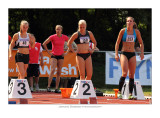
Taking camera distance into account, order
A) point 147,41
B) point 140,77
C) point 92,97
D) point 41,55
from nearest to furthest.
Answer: point 92,97
point 41,55
point 140,77
point 147,41

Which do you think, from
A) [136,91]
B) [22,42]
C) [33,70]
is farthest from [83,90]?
[33,70]

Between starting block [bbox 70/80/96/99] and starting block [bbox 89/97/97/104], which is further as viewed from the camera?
starting block [bbox 89/97/97/104]

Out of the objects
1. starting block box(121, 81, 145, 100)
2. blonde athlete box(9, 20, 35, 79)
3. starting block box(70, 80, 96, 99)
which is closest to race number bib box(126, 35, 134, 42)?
starting block box(121, 81, 145, 100)

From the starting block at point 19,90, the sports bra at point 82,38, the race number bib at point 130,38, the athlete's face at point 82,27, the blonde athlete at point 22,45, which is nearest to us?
the starting block at point 19,90

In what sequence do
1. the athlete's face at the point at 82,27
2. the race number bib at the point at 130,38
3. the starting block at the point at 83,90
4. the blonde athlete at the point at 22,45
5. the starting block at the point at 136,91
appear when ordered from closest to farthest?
1. the starting block at the point at 83,90
2. the athlete's face at the point at 82,27
3. the blonde athlete at the point at 22,45
4. the race number bib at the point at 130,38
5. the starting block at the point at 136,91

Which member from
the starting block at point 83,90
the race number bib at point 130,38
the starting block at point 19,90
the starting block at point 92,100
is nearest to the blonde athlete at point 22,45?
the starting block at point 19,90

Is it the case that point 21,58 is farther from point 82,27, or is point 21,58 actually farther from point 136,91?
point 136,91

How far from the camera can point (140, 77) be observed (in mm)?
16578

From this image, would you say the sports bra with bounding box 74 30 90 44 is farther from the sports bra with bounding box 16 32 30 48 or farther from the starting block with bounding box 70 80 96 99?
the sports bra with bounding box 16 32 30 48

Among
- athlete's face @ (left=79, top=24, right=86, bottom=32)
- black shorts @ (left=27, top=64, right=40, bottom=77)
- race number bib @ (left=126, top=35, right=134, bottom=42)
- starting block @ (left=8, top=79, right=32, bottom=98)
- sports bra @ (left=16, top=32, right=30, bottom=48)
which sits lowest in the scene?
starting block @ (left=8, top=79, right=32, bottom=98)

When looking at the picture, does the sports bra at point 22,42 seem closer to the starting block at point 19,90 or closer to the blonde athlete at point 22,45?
the blonde athlete at point 22,45
